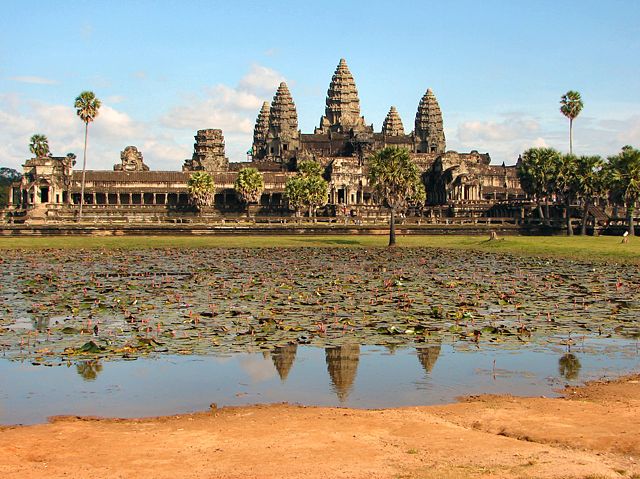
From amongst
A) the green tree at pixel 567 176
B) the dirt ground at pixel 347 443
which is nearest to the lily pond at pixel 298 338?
the dirt ground at pixel 347 443

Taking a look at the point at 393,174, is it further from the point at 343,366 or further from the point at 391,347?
the point at 343,366

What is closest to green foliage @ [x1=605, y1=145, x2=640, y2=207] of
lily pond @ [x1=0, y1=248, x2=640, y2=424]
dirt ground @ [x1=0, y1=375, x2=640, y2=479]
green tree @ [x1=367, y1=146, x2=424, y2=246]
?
green tree @ [x1=367, y1=146, x2=424, y2=246]

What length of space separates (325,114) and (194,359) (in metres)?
146

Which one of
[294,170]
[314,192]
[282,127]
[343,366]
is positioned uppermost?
[282,127]

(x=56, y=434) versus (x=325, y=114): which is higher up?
(x=325, y=114)

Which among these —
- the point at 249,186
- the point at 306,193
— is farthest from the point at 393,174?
the point at 249,186

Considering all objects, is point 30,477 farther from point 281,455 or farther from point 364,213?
point 364,213

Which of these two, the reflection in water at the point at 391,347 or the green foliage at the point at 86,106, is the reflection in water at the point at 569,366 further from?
the green foliage at the point at 86,106

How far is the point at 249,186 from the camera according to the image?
371ft

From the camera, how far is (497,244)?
58.0 meters

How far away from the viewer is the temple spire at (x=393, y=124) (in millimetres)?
164125

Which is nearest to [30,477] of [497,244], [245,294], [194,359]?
[194,359]

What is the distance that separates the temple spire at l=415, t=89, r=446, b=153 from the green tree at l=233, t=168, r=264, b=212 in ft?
170

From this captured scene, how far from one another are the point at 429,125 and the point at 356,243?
102682 mm
